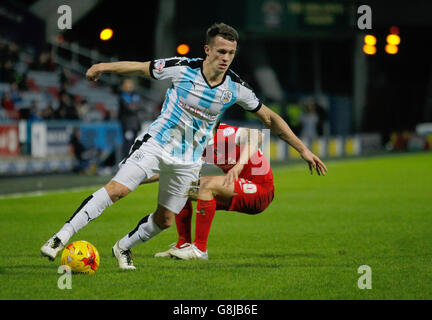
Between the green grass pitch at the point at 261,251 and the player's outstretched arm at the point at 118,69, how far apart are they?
5.86 ft

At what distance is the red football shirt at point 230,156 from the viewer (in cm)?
859

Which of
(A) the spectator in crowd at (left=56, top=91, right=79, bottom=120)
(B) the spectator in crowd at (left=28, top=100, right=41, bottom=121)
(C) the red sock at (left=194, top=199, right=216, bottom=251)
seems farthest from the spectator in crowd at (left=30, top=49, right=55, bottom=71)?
(C) the red sock at (left=194, top=199, right=216, bottom=251)

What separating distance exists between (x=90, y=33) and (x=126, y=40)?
6.15 feet

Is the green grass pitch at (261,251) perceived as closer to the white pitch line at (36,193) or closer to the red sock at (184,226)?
the white pitch line at (36,193)

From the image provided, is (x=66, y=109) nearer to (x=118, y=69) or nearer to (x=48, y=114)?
(x=48, y=114)

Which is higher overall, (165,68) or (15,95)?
(15,95)

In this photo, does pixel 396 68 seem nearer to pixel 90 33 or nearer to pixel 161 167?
pixel 90 33

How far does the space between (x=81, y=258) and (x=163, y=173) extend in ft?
3.50

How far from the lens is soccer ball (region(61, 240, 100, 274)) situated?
23.4 ft

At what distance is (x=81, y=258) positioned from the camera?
713 cm

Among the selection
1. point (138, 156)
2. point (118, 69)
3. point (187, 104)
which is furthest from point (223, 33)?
point (138, 156)

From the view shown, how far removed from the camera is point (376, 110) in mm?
41625
